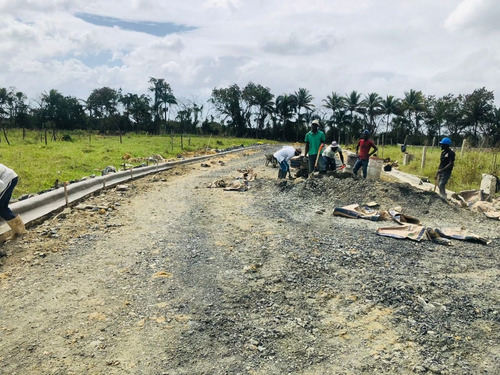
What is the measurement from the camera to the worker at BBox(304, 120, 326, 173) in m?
9.67

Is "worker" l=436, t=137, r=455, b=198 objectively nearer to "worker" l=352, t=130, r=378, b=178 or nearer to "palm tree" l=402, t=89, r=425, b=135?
"worker" l=352, t=130, r=378, b=178

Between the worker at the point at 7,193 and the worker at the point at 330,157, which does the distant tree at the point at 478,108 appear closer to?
the worker at the point at 330,157

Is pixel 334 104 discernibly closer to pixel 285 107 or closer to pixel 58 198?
pixel 285 107

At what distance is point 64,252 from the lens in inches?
195

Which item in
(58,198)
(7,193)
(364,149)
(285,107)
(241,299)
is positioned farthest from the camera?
(285,107)

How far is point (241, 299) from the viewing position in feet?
12.1

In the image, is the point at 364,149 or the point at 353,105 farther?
the point at 353,105

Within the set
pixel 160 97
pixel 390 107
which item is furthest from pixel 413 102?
pixel 160 97

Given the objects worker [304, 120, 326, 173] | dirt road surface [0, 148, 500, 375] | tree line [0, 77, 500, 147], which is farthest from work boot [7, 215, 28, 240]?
tree line [0, 77, 500, 147]

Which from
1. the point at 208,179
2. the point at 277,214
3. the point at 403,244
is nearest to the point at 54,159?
the point at 208,179

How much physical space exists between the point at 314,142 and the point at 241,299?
6848 mm

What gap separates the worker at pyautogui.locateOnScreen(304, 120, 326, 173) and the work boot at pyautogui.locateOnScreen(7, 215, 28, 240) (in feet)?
21.2

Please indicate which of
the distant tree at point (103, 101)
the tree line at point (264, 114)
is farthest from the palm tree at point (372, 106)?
the distant tree at point (103, 101)

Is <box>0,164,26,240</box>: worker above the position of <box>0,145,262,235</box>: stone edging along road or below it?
above
